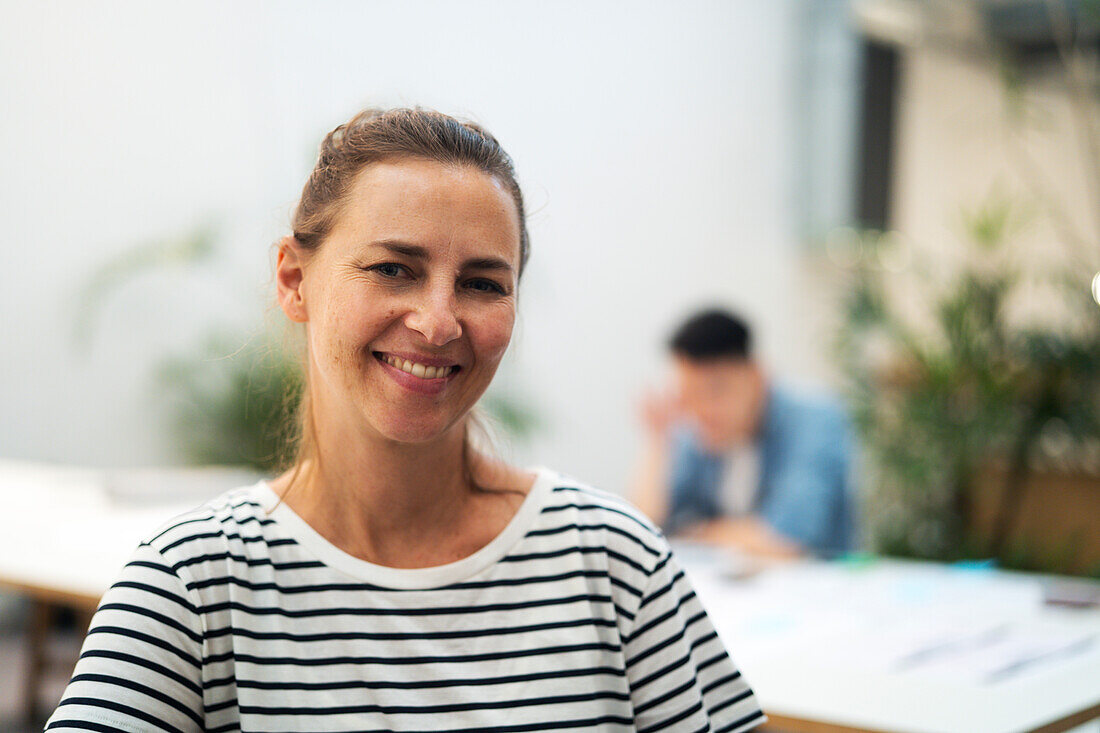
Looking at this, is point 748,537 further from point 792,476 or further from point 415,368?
point 415,368

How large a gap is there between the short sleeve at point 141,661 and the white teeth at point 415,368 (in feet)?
0.96

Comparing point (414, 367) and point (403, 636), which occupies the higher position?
point (414, 367)

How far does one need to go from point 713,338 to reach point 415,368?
216 centimetres

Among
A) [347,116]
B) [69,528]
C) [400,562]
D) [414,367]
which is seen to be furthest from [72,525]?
[414,367]

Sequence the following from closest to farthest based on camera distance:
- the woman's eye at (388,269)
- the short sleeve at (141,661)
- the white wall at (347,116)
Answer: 1. the short sleeve at (141,661)
2. the woman's eye at (388,269)
3. the white wall at (347,116)

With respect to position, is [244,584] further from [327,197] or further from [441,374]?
[327,197]

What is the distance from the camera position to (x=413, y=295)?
3.66ft

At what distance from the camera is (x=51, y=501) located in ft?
9.80

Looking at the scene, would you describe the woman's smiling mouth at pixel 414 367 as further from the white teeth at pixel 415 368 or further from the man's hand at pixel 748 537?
the man's hand at pixel 748 537

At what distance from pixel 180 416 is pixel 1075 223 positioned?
240 inches

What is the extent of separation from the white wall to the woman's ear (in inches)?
61.3

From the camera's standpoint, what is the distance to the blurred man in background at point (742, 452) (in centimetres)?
315

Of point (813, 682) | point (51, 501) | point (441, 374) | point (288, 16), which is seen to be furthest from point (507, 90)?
point (441, 374)

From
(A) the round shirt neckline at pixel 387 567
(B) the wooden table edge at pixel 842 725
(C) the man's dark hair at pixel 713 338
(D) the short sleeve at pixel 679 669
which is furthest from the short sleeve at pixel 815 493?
(A) the round shirt neckline at pixel 387 567
